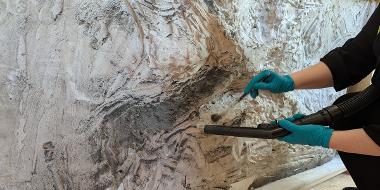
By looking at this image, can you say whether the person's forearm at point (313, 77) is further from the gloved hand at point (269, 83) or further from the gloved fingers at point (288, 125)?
the gloved fingers at point (288, 125)

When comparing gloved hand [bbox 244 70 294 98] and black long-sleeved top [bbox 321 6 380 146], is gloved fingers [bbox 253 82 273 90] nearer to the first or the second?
gloved hand [bbox 244 70 294 98]

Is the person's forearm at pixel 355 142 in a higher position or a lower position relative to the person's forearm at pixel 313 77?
lower

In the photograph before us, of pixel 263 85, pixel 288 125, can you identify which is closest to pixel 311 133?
pixel 288 125

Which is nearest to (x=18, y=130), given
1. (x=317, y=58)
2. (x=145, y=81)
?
(x=145, y=81)

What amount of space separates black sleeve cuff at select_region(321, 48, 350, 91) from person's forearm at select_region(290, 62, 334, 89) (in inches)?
0.6

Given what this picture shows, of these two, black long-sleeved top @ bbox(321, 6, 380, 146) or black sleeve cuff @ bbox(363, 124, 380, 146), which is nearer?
black sleeve cuff @ bbox(363, 124, 380, 146)

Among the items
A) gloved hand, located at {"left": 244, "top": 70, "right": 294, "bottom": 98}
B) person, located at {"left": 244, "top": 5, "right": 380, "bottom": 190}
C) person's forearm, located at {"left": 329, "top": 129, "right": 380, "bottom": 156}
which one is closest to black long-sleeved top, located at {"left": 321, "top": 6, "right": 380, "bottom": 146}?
person, located at {"left": 244, "top": 5, "right": 380, "bottom": 190}

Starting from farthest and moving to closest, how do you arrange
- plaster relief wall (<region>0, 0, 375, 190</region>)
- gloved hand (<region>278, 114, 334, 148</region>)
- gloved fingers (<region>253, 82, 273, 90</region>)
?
gloved fingers (<region>253, 82, 273, 90</region>), gloved hand (<region>278, 114, 334, 148</region>), plaster relief wall (<region>0, 0, 375, 190</region>)

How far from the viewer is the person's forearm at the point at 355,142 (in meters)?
0.94

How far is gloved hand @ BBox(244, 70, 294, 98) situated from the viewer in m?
1.18

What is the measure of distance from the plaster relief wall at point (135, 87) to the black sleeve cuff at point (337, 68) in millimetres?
→ 222

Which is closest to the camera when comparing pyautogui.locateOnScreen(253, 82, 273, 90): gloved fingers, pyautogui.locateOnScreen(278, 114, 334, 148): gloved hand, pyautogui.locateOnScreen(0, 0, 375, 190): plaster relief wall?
pyautogui.locateOnScreen(0, 0, 375, 190): plaster relief wall

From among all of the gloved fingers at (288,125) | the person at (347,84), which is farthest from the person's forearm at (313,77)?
the gloved fingers at (288,125)

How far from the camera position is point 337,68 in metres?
1.25
